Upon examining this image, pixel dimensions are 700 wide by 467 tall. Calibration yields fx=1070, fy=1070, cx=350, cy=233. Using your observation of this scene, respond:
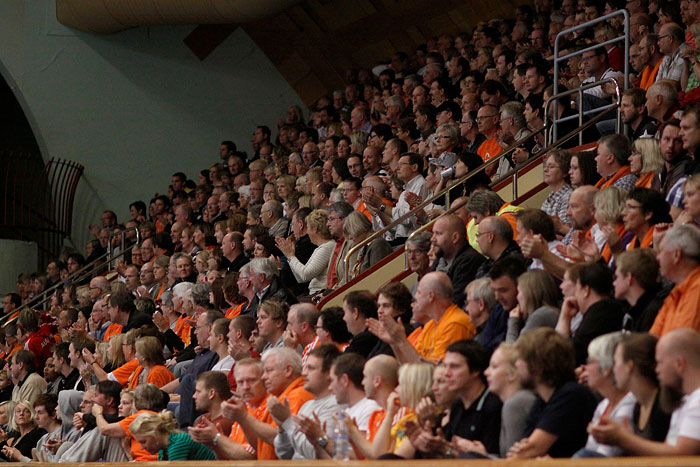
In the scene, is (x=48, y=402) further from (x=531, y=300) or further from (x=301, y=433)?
(x=531, y=300)

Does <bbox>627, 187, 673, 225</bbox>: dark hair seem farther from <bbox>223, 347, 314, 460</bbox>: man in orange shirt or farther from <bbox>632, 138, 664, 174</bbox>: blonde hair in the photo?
<bbox>223, 347, 314, 460</bbox>: man in orange shirt

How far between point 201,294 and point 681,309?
421 cm

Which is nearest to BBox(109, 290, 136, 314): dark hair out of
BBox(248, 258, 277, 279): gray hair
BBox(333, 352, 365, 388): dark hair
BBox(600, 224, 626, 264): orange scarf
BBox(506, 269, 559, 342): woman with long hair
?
BBox(248, 258, 277, 279): gray hair

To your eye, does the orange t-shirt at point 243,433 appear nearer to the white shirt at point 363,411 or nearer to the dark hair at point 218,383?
the dark hair at point 218,383

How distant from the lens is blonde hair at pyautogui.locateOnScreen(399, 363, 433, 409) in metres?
4.08

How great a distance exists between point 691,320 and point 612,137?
82.5 inches

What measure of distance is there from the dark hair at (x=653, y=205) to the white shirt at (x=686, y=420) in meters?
1.54

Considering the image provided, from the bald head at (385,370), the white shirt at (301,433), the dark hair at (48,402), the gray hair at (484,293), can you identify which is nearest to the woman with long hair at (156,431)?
the white shirt at (301,433)

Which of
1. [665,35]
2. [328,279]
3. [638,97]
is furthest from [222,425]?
[665,35]

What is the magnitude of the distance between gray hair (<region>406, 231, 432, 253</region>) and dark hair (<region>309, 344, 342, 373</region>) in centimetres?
123

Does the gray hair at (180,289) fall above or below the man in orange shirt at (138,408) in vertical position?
above

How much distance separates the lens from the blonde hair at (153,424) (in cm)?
519

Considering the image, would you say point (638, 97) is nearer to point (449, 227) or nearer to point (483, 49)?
point (449, 227)

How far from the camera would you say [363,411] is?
14.5ft
